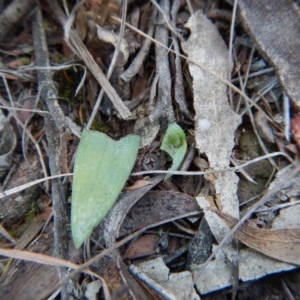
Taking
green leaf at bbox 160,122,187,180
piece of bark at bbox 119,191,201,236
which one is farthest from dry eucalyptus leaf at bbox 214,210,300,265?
green leaf at bbox 160,122,187,180

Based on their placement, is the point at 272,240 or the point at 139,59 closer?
the point at 272,240

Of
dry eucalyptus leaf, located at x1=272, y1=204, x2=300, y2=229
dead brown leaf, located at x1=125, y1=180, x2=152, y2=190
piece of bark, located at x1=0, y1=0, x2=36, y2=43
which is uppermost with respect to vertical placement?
piece of bark, located at x1=0, y1=0, x2=36, y2=43

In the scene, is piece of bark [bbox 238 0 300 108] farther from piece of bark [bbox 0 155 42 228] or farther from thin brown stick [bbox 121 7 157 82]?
piece of bark [bbox 0 155 42 228]

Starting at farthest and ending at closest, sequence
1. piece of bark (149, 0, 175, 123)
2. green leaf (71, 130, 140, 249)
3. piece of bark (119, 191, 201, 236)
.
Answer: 1. piece of bark (149, 0, 175, 123)
2. piece of bark (119, 191, 201, 236)
3. green leaf (71, 130, 140, 249)

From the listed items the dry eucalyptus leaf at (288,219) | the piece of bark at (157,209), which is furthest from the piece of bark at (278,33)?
the piece of bark at (157,209)

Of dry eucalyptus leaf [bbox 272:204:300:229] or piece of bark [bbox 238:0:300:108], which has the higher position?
piece of bark [bbox 238:0:300:108]

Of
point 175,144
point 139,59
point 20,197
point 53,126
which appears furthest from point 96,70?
point 20,197

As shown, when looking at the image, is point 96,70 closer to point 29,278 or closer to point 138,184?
point 138,184
